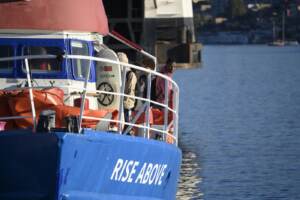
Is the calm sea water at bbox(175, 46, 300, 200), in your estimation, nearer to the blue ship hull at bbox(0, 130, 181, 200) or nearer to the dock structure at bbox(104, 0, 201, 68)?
the dock structure at bbox(104, 0, 201, 68)

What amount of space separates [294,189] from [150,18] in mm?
14134

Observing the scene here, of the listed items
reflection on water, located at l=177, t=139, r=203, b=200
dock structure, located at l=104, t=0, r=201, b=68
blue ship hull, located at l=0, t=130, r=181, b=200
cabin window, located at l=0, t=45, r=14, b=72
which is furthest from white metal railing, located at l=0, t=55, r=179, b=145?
dock structure, located at l=104, t=0, r=201, b=68

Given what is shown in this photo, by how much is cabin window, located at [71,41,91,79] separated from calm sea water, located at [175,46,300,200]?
7.57 metres

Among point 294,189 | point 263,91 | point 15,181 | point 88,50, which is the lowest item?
point 263,91

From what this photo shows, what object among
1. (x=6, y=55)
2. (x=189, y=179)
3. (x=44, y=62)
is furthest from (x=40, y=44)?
(x=189, y=179)

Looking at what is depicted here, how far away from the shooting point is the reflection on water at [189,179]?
2773 centimetres

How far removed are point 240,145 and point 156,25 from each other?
18.2 ft

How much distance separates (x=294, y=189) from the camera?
2894 centimetres

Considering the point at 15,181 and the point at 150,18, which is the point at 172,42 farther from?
the point at 15,181

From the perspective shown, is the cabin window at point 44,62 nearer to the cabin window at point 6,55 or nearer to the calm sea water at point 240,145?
the cabin window at point 6,55

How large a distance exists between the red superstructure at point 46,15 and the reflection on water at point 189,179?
7722 millimetres

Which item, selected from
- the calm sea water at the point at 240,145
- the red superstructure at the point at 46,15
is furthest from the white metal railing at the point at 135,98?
the calm sea water at the point at 240,145

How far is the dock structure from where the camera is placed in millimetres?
41750

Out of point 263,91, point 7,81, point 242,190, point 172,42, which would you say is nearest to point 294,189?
point 242,190
